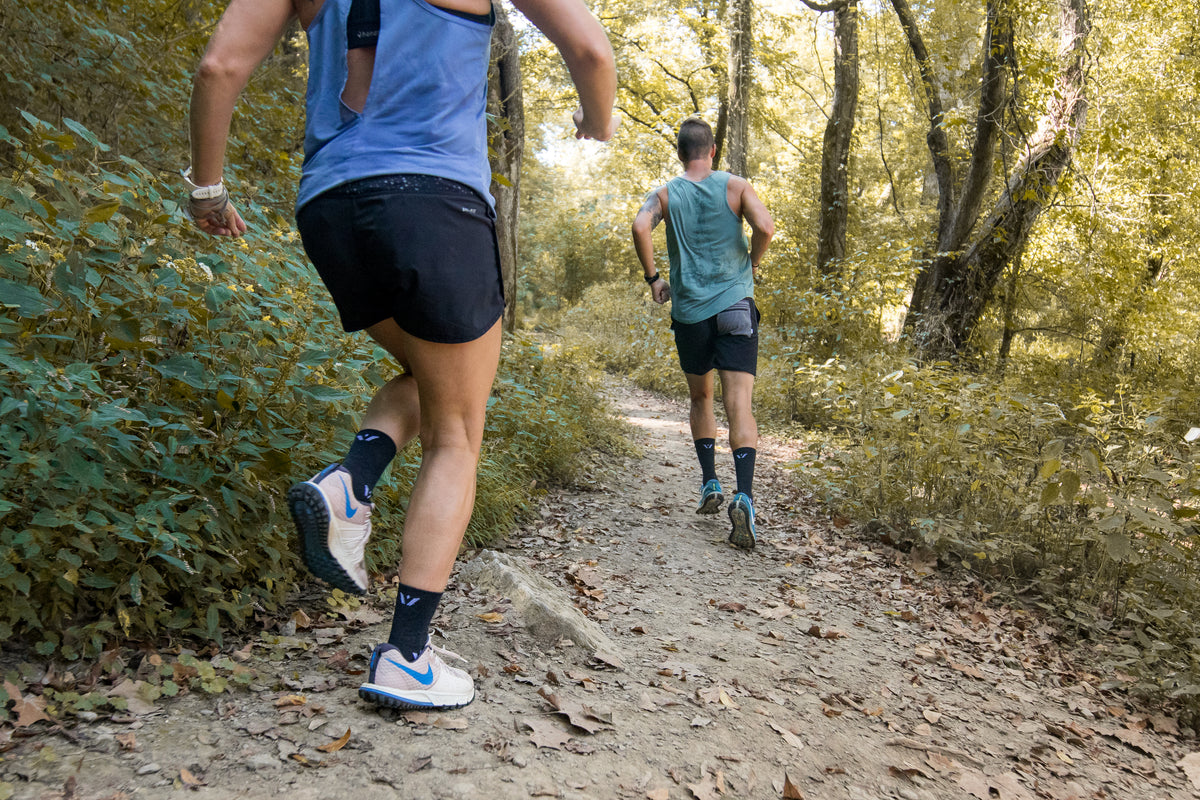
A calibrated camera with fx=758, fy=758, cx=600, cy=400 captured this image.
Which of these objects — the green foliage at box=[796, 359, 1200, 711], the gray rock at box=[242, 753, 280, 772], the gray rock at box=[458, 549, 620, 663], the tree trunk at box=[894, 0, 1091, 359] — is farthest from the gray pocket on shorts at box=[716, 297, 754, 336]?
the tree trunk at box=[894, 0, 1091, 359]

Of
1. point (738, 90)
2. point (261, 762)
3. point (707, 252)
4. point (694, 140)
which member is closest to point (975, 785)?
point (261, 762)

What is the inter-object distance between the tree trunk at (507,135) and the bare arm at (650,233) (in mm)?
1847

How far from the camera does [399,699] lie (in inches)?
78.0

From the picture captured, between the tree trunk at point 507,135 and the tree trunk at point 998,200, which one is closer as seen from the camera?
the tree trunk at point 507,135

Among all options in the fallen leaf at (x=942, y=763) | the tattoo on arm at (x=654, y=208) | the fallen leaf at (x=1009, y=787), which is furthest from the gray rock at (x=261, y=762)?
the tattoo on arm at (x=654, y=208)

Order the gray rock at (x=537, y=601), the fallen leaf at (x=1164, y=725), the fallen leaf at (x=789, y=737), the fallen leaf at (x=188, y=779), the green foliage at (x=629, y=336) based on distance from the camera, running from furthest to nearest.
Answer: the green foliage at (x=629, y=336) < the fallen leaf at (x=1164, y=725) < the gray rock at (x=537, y=601) < the fallen leaf at (x=789, y=737) < the fallen leaf at (x=188, y=779)

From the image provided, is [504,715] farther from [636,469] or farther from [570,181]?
[570,181]

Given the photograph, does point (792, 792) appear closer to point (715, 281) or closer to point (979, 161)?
point (715, 281)

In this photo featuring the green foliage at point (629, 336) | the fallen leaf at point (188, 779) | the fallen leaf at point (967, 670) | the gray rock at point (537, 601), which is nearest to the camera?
the fallen leaf at point (188, 779)

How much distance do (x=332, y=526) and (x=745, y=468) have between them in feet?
9.62

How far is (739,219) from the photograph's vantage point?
14.9 feet

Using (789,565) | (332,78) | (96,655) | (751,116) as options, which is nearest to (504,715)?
(96,655)

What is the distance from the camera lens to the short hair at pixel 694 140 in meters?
4.54

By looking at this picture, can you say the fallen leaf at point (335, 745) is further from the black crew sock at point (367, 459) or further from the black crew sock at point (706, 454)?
the black crew sock at point (706, 454)
